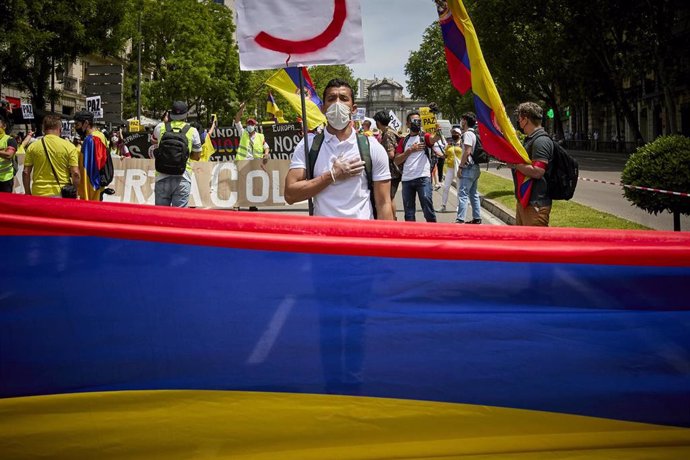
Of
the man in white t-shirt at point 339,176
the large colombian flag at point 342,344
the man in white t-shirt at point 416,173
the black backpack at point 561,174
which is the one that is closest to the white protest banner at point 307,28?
the man in white t-shirt at point 339,176

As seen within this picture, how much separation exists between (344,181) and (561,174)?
9.27ft

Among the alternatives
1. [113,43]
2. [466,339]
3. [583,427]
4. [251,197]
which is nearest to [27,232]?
[466,339]

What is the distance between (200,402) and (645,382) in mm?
1344

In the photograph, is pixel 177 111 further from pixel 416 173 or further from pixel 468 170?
pixel 468 170

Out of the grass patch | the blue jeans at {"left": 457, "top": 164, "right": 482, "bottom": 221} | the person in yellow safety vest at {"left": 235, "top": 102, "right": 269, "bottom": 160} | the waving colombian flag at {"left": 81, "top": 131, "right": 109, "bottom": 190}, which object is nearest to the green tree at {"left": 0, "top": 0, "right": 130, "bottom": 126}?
the person in yellow safety vest at {"left": 235, "top": 102, "right": 269, "bottom": 160}

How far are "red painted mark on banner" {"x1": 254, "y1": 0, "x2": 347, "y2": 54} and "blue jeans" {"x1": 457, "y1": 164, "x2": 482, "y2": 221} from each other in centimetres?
777

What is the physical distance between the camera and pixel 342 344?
223 cm

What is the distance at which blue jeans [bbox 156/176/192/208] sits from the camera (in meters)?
8.91

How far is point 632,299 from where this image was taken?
220 cm

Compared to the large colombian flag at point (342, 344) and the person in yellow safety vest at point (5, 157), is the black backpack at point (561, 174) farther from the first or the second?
the person in yellow safety vest at point (5, 157)

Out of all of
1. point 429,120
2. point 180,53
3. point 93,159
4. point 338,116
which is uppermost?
point 180,53

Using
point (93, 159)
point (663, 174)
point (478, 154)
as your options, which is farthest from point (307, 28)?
point (663, 174)

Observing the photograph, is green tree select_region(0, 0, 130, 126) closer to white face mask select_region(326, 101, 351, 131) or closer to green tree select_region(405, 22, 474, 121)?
white face mask select_region(326, 101, 351, 131)

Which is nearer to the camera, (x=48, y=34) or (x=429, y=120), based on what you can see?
(x=429, y=120)
